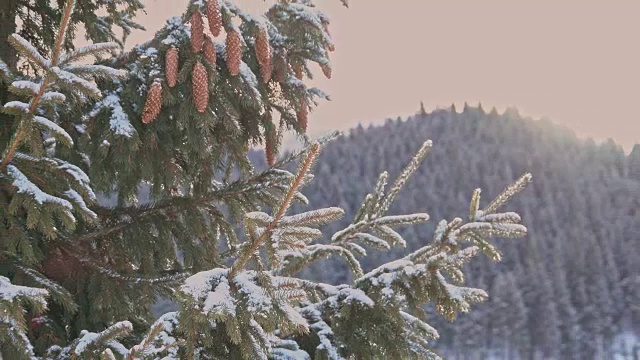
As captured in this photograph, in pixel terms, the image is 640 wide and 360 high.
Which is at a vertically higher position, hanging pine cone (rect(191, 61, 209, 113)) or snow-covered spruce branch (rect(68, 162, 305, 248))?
hanging pine cone (rect(191, 61, 209, 113))

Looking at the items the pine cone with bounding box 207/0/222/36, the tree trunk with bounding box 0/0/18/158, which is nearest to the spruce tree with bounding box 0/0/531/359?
the pine cone with bounding box 207/0/222/36

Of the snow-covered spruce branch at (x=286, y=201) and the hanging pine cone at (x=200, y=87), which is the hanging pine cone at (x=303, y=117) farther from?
the snow-covered spruce branch at (x=286, y=201)

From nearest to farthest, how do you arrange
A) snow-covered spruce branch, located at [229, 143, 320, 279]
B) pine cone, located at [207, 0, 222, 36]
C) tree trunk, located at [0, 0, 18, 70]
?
1. snow-covered spruce branch, located at [229, 143, 320, 279]
2. pine cone, located at [207, 0, 222, 36]
3. tree trunk, located at [0, 0, 18, 70]

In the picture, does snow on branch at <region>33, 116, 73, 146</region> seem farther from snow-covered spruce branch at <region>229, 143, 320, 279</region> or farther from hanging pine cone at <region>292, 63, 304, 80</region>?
hanging pine cone at <region>292, 63, 304, 80</region>

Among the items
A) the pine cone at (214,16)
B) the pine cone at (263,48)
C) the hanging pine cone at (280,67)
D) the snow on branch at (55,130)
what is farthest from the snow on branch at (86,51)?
the hanging pine cone at (280,67)

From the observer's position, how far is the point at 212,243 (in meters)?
3.42

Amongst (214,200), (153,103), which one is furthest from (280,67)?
(214,200)

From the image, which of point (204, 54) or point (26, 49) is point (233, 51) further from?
point (26, 49)

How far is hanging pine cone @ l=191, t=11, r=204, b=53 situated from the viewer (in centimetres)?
261

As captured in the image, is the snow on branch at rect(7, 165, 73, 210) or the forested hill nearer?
the snow on branch at rect(7, 165, 73, 210)

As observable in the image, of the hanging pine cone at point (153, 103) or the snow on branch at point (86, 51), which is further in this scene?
the hanging pine cone at point (153, 103)

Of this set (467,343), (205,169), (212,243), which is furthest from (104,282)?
(467,343)

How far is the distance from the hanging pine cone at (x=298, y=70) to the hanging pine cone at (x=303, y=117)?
167 mm

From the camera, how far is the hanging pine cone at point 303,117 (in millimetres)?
3297
